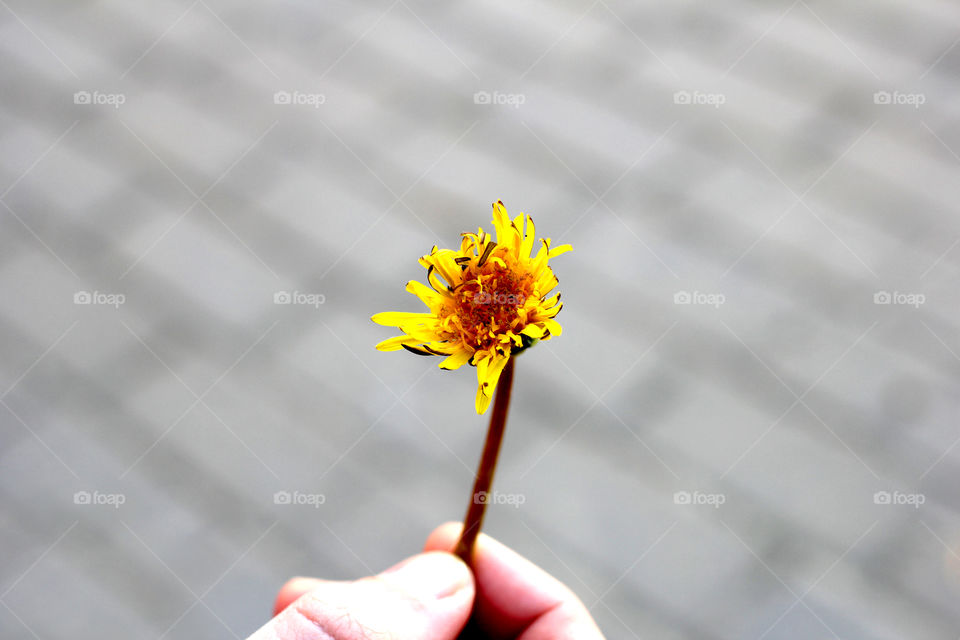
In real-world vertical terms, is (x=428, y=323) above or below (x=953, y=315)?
below

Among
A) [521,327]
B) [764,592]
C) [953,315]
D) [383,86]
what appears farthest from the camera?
[383,86]

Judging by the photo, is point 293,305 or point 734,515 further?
point 293,305

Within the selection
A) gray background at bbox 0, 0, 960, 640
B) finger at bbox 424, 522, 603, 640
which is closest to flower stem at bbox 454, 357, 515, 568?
finger at bbox 424, 522, 603, 640

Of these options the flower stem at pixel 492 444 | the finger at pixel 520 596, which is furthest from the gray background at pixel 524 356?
the flower stem at pixel 492 444

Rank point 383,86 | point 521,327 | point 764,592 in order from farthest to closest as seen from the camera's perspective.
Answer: point 383,86 < point 764,592 < point 521,327

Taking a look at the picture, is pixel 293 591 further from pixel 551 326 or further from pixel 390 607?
pixel 551 326

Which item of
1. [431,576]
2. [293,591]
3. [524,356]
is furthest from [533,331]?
[524,356]

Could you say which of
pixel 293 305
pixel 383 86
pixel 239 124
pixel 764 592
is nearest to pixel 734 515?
pixel 764 592

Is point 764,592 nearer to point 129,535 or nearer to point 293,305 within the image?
point 293,305

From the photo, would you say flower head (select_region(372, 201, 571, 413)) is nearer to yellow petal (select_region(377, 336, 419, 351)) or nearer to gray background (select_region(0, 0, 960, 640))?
yellow petal (select_region(377, 336, 419, 351))
